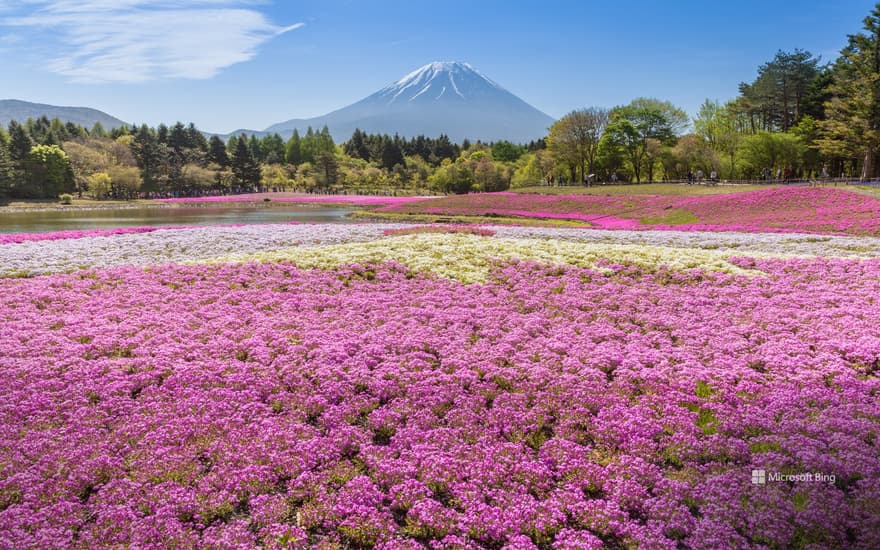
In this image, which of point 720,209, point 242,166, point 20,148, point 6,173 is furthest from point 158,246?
point 242,166

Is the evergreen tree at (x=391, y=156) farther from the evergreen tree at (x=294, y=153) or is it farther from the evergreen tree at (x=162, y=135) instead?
the evergreen tree at (x=162, y=135)

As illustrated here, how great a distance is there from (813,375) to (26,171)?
424 feet

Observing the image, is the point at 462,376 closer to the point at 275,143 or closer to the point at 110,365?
the point at 110,365

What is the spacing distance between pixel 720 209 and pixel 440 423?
130 ft

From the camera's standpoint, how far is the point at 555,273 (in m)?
17.7

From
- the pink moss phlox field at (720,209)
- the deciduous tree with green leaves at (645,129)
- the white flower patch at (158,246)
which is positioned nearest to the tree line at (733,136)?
the deciduous tree with green leaves at (645,129)

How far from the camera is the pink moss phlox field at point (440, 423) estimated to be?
18.4ft

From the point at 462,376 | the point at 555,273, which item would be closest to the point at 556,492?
the point at 462,376

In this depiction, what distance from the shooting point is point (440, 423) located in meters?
7.78

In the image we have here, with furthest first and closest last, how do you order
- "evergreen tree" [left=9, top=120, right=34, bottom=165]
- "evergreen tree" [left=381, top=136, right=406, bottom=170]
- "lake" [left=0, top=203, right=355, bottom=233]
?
"evergreen tree" [left=381, top=136, right=406, bottom=170] < "evergreen tree" [left=9, top=120, right=34, bottom=165] < "lake" [left=0, top=203, right=355, bottom=233]

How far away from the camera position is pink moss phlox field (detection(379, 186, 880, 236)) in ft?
99.1

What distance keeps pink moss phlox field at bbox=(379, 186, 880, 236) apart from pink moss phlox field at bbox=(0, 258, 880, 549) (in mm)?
19873

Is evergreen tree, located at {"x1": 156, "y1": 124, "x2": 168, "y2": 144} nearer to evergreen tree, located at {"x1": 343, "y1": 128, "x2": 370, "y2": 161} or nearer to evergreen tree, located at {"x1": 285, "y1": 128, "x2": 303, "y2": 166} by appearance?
evergreen tree, located at {"x1": 285, "y1": 128, "x2": 303, "y2": 166}

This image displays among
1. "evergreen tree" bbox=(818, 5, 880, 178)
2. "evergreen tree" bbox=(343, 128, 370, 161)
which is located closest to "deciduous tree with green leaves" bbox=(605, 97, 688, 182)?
"evergreen tree" bbox=(818, 5, 880, 178)
